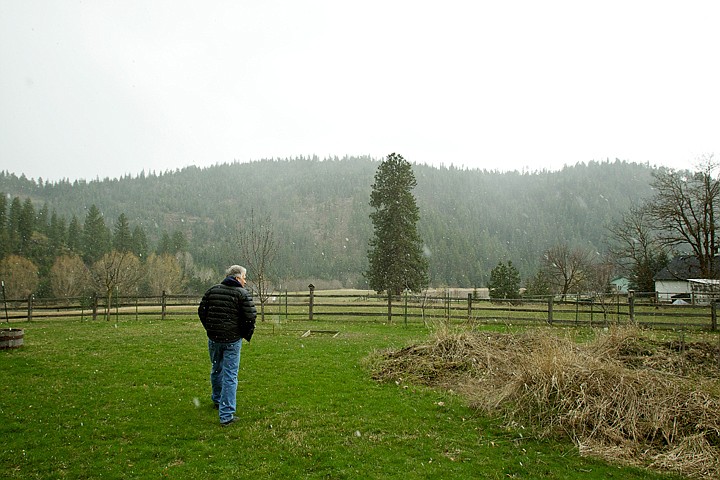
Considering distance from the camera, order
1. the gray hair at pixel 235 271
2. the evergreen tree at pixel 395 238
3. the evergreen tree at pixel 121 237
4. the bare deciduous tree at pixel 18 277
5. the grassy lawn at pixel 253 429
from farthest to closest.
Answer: the evergreen tree at pixel 121 237, the bare deciduous tree at pixel 18 277, the evergreen tree at pixel 395 238, the gray hair at pixel 235 271, the grassy lawn at pixel 253 429

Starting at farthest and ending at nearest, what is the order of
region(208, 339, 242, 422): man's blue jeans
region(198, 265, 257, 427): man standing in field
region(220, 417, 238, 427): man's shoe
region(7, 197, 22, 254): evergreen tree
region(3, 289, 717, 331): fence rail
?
region(7, 197, 22, 254): evergreen tree → region(3, 289, 717, 331): fence rail → region(198, 265, 257, 427): man standing in field → region(208, 339, 242, 422): man's blue jeans → region(220, 417, 238, 427): man's shoe

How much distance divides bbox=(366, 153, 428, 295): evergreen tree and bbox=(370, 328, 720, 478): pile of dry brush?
23.6 m

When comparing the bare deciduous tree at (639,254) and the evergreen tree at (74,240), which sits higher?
the evergreen tree at (74,240)

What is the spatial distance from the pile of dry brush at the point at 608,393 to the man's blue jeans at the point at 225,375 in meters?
3.10

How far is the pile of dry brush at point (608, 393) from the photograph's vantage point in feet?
15.6

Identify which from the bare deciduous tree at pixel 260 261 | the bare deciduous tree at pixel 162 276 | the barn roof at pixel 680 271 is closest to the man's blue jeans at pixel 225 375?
the bare deciduous tree at pixel 260 261

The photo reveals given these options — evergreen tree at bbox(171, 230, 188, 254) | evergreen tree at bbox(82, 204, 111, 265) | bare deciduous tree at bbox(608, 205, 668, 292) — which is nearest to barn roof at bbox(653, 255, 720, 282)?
bare deciduous tree at bbox(608, 205, 668, 292)

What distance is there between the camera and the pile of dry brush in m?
4.76

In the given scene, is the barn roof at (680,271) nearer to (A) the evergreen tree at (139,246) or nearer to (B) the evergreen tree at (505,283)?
(B) the evergreen tree at (505,283)

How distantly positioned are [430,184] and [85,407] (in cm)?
14708

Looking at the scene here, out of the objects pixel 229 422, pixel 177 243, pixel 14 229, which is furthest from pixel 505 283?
pixel 14 229

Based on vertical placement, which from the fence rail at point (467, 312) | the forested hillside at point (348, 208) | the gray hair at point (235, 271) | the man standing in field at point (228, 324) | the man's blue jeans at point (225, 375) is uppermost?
the forested hillside at point (348, 208)

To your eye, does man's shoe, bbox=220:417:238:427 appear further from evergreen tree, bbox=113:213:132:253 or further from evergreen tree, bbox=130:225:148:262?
evergreen tree, bbox=113:213:132:253

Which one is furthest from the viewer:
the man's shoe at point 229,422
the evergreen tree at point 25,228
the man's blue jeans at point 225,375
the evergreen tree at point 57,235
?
the evergreen tree at point 57,235
